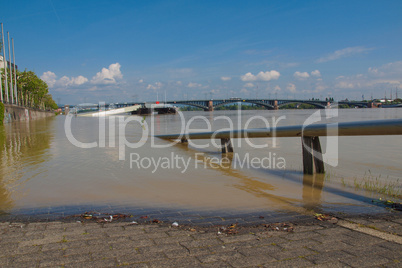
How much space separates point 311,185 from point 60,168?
249 inches

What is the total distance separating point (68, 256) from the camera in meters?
2.84

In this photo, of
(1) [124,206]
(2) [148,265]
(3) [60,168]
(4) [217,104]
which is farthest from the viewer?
(4) [217,104]

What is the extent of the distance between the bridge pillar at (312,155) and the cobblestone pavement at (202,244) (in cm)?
320

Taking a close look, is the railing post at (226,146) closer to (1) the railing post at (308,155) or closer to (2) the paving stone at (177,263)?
(1) the railing post at (308,155)

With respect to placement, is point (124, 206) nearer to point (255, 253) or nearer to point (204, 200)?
point (204, 200)

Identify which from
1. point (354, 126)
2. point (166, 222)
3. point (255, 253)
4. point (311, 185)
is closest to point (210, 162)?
point (311, 185)

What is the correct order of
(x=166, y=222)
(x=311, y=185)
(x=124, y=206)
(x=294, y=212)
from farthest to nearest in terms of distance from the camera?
(x=311, y=185), (x=124, y=206), (x=294, y=212), (x=166, y=222)

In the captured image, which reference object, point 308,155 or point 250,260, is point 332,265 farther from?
point 308,155

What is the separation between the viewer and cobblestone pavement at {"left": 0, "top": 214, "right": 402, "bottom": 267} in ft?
8.91

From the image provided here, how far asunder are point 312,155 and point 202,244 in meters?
4.65

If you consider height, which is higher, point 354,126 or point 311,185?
point 354,126

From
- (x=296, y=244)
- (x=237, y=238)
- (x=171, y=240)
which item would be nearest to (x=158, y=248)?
(x=171, y=240)

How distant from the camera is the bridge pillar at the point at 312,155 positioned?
6895mm

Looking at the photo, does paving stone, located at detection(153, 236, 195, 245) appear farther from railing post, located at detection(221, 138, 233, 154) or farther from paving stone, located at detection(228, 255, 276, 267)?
railing post, located at detection(221, 138, 233, 154)
